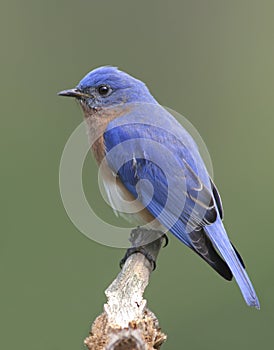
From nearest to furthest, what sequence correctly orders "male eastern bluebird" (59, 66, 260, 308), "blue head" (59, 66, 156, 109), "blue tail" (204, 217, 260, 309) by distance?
"blue tail" (204, 217, 260, 309) → "male eastern bluebird" (59, 66, 260, 308) → "blue head" (59, 66, 156, 109)

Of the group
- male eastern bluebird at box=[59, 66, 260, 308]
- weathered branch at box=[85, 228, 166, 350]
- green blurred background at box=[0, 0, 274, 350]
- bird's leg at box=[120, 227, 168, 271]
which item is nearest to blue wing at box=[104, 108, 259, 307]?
male eastern bluebird at box=[59, 66, 260, 308]

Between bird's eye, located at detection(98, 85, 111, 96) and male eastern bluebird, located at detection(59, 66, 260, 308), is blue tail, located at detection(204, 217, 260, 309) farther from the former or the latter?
bird's eye, located at detection(98, 85, 111, 96)

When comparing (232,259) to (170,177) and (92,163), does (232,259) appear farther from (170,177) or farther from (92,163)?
(92,163)

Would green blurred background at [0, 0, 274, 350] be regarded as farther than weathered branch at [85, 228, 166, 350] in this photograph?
Yes

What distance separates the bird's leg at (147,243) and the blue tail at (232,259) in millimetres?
327

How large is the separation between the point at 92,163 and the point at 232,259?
5.98ft

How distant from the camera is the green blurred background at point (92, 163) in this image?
6883 millimetres

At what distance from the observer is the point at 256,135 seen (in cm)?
818

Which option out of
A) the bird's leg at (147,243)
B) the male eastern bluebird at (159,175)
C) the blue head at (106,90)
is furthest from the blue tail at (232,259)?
the blue head at (106,90)

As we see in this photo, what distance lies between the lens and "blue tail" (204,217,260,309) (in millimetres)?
4883

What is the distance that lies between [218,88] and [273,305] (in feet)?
7.33

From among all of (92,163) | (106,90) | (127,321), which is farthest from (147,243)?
(127,321)

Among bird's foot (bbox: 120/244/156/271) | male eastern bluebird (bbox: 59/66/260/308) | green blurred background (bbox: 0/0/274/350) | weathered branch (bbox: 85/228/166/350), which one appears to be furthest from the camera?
green blurred background (bbox: 0/0/274/350)

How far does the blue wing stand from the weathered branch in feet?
1.85
